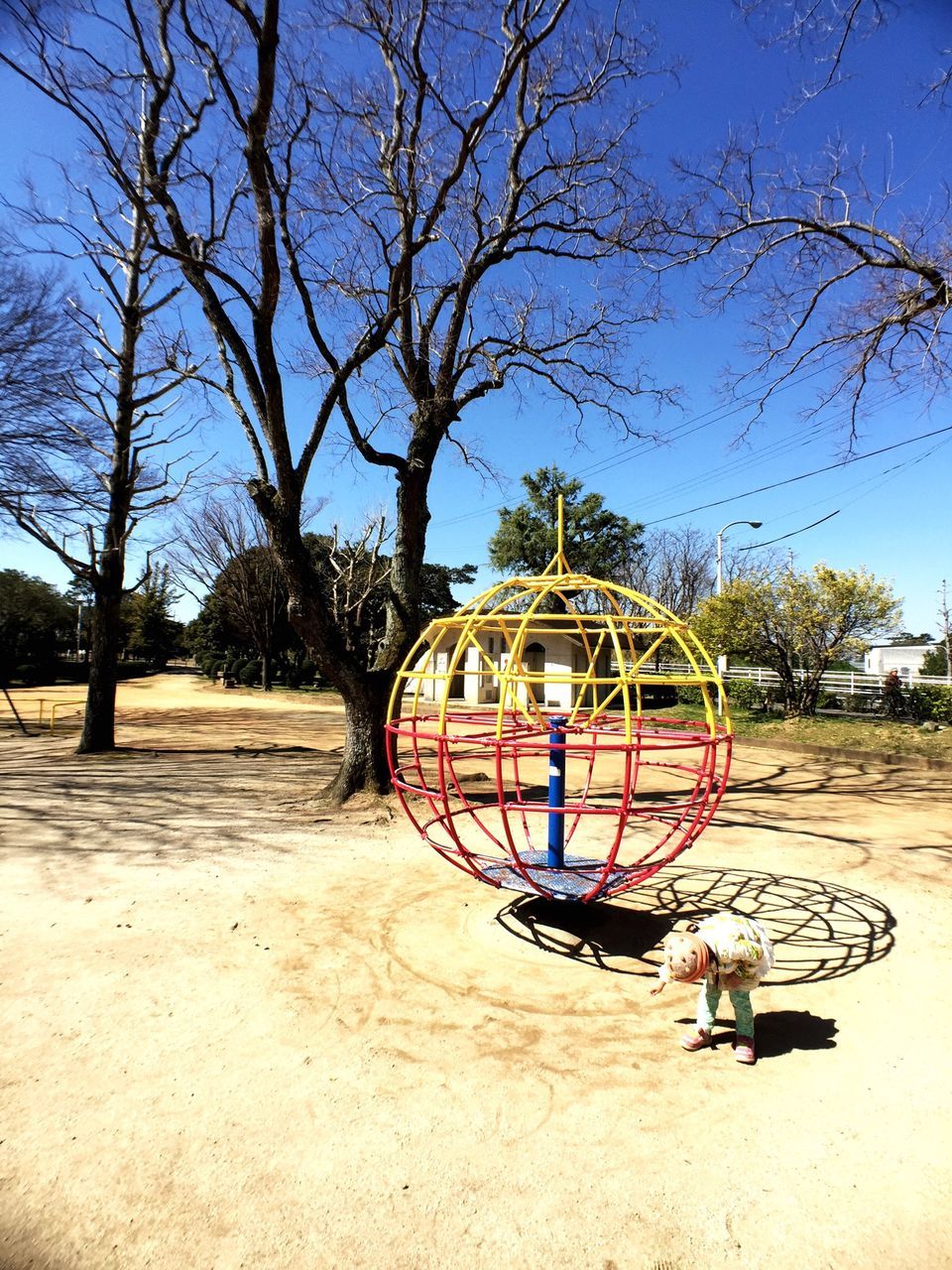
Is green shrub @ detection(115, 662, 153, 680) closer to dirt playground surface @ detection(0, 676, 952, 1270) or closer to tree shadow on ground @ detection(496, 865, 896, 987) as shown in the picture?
dirt playground surface @ detection(0, 676, 952, 1270)

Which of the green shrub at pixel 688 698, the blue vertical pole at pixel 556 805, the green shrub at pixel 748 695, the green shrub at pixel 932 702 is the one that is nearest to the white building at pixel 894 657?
the green shrub at pixel 688 698

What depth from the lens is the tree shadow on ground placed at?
422cm

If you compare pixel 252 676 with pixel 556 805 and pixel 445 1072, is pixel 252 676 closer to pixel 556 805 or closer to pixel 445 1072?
pixel 556 805

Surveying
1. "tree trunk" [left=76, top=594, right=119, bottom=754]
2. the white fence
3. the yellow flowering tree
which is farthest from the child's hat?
the white fence

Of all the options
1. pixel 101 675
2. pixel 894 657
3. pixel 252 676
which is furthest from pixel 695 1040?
pixel 894 657

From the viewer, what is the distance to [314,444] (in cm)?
821

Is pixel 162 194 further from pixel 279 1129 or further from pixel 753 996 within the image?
pixel 753 996

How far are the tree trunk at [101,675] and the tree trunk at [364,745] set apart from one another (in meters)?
6.41

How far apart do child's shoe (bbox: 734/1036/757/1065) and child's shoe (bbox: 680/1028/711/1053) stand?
14 cm

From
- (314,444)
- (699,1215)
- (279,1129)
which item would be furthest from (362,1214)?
(314,444)

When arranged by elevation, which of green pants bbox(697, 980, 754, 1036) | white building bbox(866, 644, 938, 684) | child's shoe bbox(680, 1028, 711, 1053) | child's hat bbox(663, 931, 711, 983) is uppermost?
white building bbox(866, 644, 938, 684)

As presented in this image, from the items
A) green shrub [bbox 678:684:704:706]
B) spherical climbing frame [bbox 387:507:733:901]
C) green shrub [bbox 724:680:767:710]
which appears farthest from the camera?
green shrub [bbox 678:684:704:706]

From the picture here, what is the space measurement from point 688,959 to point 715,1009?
428mm

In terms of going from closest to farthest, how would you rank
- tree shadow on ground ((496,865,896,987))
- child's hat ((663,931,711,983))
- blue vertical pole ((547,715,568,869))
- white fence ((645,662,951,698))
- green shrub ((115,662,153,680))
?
child's hat ((663,931,711,983))
tree shadow on ground ((496,865,896,987))
blue vertical pole ((547,715,568,869))
white fence ((645,662,951,698))
green shrub ((115,662,153,680))
